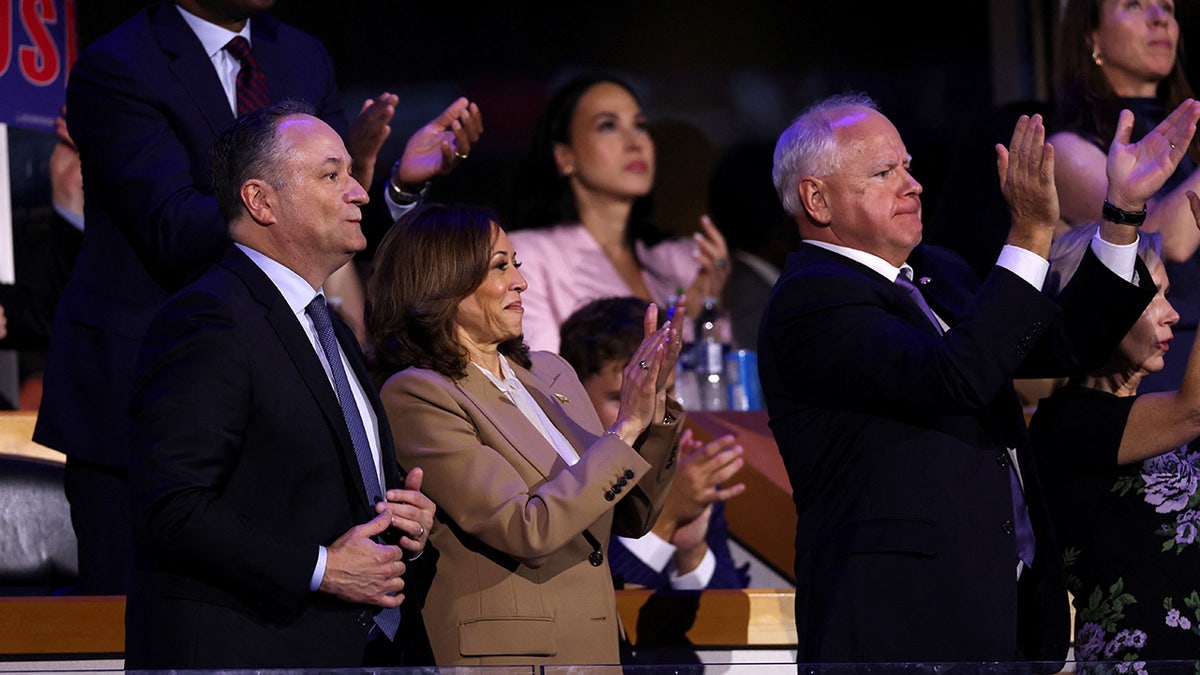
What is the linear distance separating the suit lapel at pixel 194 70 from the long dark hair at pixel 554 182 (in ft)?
7.64

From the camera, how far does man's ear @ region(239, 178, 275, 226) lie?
2416mm

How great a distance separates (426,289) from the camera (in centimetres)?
273

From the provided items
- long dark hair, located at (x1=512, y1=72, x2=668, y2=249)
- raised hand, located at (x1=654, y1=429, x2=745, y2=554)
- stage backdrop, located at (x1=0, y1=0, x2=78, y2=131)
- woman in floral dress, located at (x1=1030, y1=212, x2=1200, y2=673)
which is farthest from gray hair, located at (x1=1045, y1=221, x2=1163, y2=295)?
stage backdrop, located at (x1=0, y1=0, x2=78, y2=131)

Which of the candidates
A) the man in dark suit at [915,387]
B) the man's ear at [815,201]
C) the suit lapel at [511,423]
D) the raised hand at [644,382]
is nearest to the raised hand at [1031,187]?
the man in dark suit at [915,387]

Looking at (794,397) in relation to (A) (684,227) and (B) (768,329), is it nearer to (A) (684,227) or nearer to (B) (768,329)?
(B) (768,329)

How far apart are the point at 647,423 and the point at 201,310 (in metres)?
0.75

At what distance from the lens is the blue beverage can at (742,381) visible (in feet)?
17.3

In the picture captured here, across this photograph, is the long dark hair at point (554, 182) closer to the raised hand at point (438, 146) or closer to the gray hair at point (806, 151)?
the raised hand at point (438, 146)

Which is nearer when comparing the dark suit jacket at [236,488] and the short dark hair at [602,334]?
the dark suit jacket at [236,488]

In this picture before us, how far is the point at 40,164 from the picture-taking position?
553 cm

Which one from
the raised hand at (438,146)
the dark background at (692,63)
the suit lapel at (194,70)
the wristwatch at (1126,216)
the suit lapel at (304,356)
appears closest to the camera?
the suit lapel at (304,356)

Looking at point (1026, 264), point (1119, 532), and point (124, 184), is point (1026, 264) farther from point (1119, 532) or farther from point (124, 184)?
point (124, 184)

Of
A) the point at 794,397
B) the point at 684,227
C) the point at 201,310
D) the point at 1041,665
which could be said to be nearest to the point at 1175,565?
the point at 794,397

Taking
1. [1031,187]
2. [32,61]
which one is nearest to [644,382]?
[1031,187]
